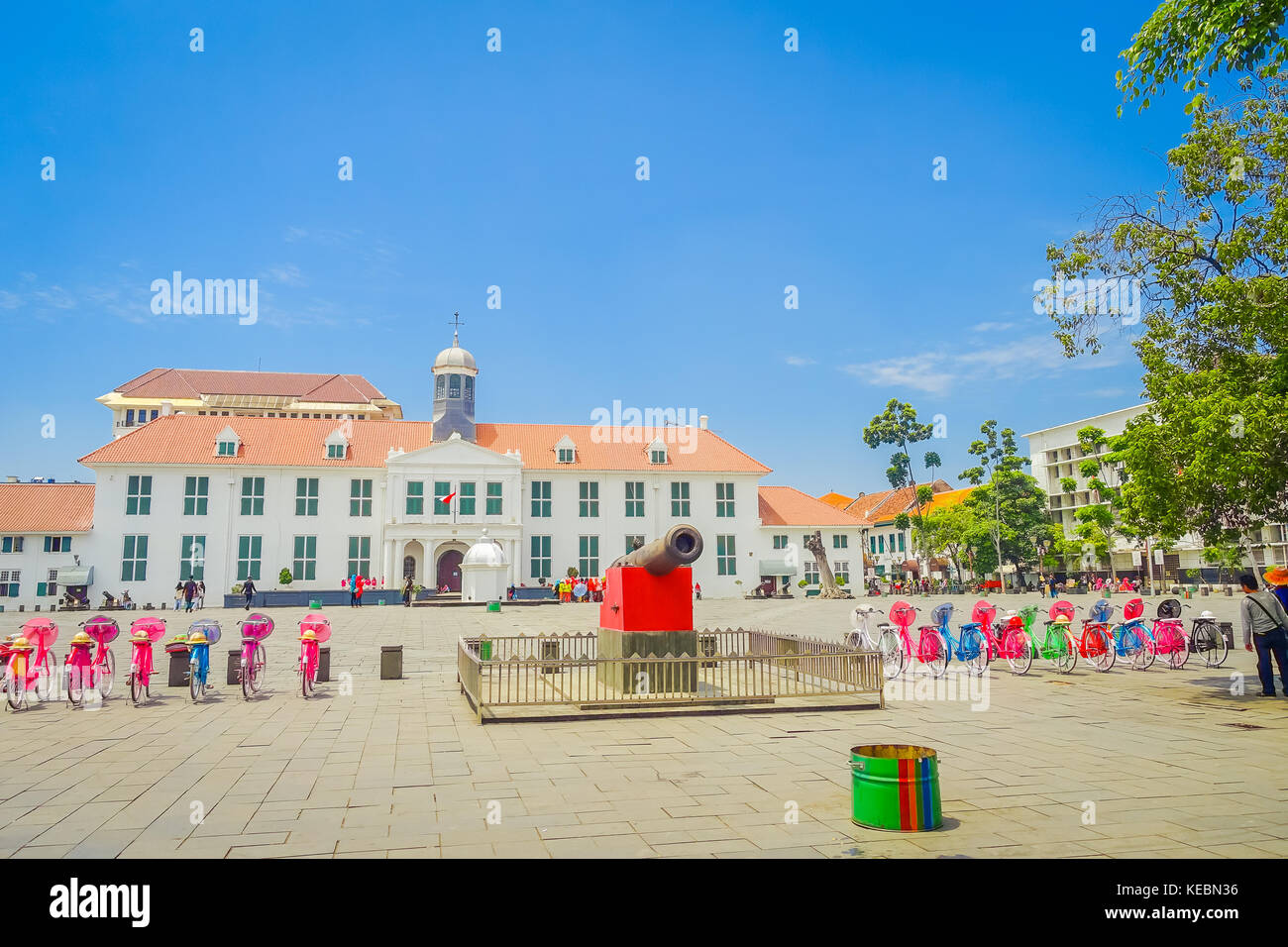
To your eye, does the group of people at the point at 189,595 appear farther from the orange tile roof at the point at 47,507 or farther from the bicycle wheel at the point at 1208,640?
the bicycle wheel at the point at 1208,640

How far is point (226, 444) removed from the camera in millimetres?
45469

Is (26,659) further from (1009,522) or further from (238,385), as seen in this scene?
(238,385)

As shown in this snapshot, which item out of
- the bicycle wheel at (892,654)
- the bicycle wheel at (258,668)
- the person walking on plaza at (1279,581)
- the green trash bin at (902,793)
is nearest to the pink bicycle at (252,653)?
the bicycle wheel at (258,668)

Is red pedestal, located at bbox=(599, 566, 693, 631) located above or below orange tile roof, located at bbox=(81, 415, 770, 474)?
below

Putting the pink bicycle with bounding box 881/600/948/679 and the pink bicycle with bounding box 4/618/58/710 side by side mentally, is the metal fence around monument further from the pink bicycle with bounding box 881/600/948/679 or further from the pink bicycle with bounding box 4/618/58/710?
the pink bicycle with bounding box 4/618/58/710

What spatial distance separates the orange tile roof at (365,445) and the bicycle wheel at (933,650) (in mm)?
36403

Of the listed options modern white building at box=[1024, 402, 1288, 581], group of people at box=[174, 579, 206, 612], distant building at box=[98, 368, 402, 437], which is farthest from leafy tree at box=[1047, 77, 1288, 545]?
distant building at box=[98, 368, 402, 437]

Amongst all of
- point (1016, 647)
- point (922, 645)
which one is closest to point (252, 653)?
point (922, 645)

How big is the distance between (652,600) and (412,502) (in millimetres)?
36666

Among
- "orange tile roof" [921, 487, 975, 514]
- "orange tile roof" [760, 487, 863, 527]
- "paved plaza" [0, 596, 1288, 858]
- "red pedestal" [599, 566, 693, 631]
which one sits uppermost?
"orange tile roof" [921, 487, 975, 514]

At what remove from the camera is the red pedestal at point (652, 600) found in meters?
11.9

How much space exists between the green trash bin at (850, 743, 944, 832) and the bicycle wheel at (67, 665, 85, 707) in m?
10.8

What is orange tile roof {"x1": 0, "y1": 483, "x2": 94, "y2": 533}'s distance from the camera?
139 ft
